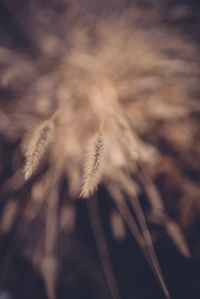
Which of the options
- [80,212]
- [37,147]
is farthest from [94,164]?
[80,212]

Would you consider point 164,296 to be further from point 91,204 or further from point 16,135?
point 16,135

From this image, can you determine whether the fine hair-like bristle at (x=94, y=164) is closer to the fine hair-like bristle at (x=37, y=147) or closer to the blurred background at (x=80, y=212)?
the fine hair-like bristle at (x=37, y=147)

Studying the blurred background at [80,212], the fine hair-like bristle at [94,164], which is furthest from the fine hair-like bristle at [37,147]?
the blurred background at [80,212]

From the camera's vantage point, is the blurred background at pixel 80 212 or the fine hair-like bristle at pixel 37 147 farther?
the blurred background at pixel 80 212

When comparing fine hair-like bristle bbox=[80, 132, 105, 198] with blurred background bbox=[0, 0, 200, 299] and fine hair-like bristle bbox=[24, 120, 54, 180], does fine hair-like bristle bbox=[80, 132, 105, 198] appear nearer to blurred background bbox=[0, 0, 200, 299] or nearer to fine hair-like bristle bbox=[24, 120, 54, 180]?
fine hair-like bristle bbox=[24, 120, 54, 180]

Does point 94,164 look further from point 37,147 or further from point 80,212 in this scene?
point 80,212
